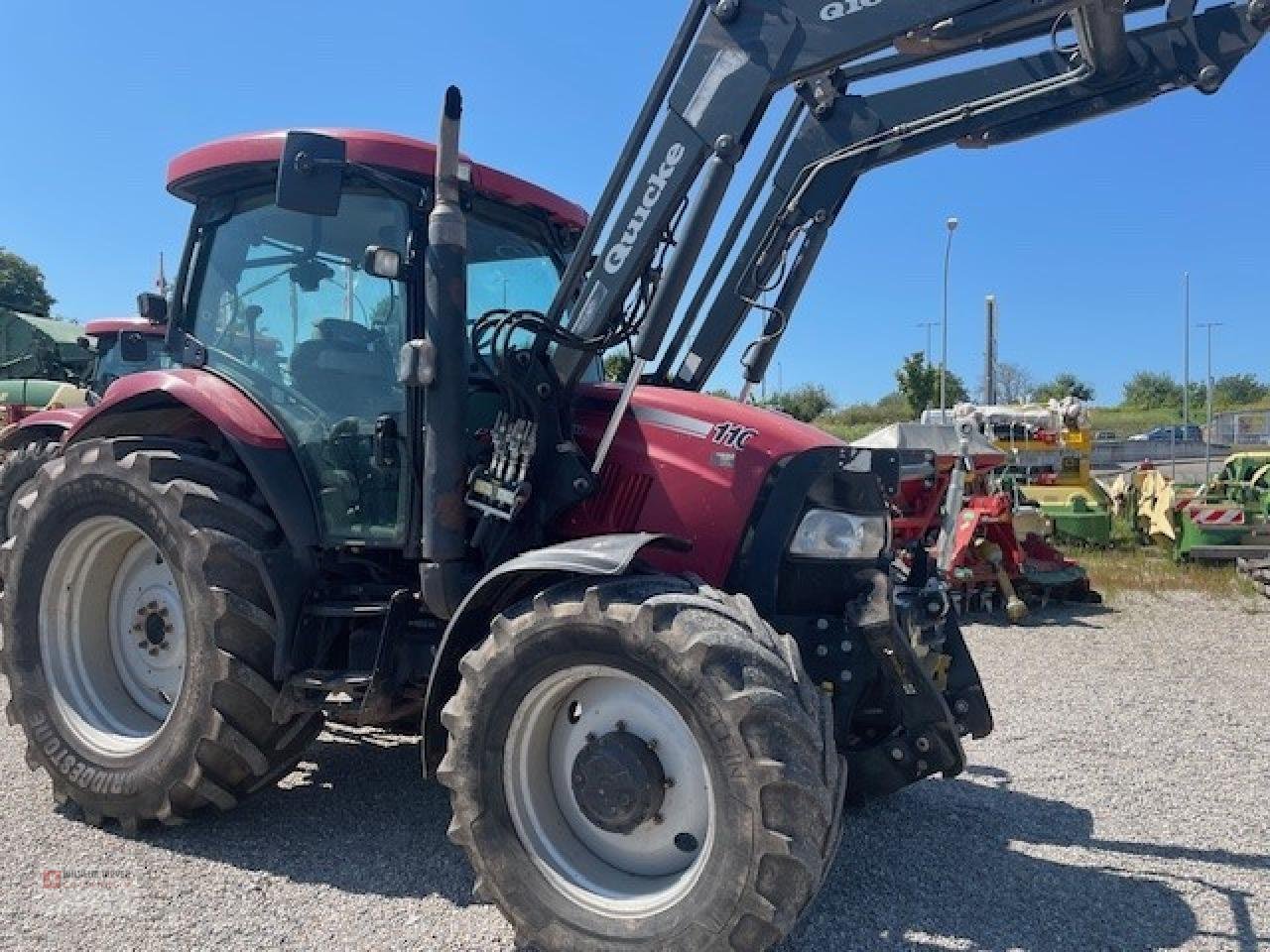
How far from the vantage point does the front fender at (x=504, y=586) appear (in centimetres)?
314

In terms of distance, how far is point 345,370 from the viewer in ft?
13.5

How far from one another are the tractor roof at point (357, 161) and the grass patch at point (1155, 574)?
29.0 ft

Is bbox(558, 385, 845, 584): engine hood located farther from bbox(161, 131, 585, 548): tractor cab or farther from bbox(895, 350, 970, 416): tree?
bbox(895, 350, 970, 416): tree

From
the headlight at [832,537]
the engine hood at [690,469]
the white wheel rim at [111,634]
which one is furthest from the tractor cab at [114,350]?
the headlight at [832,537]

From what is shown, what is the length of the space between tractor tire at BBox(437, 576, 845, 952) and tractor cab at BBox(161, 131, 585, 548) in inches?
A: 41.8

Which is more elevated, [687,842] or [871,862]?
[687,842]

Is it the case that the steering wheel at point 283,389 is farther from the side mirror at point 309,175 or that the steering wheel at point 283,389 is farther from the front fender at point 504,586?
the front fender at point 504,586

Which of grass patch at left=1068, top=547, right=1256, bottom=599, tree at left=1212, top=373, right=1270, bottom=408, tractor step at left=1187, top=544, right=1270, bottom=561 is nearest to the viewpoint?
grass patch at left=1068, top=547, right=1256, bottom=599

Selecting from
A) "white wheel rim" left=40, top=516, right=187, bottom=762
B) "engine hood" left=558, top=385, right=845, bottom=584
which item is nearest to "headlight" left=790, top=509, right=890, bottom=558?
"engine hood" left=558, top=385, right=845, bottom=584

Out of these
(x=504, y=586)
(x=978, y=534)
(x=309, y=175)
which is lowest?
(x=978, y=534)

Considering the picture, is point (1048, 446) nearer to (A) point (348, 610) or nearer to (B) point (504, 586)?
(A) point (348, 610)

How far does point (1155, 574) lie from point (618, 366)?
9.88 m

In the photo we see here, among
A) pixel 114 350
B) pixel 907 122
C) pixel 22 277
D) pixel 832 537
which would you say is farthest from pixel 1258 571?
pixel 22 277

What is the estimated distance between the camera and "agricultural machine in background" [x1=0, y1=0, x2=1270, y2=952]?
3.04 metres
